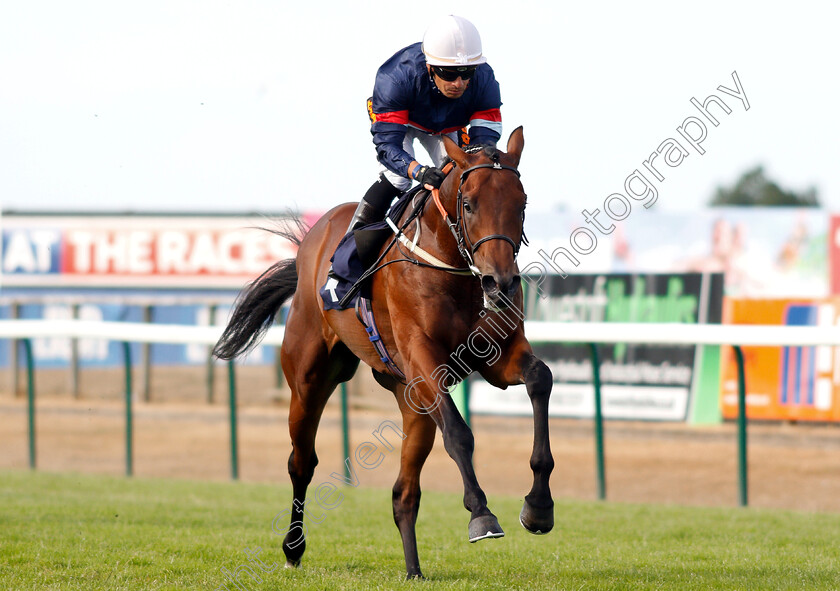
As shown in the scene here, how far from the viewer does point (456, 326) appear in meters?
4.50

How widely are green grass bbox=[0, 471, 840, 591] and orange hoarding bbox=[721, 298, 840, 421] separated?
18.8ft

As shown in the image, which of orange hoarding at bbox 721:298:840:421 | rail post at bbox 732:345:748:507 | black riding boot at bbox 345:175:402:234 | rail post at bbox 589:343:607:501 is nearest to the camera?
black riding boot at bbox 345:175:402:234

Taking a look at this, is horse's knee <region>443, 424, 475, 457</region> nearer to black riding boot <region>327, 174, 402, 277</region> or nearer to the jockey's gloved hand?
the jockey's gloved hand

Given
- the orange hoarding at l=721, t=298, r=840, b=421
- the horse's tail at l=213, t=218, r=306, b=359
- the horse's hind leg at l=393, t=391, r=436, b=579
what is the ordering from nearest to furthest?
the horse's hind leg at l=393, t=391, r=436, b=579 → the horse's tail at l=213, t=218, r=306, b=359 → the orange hoarding at l=721, t=298, r=840, b=421

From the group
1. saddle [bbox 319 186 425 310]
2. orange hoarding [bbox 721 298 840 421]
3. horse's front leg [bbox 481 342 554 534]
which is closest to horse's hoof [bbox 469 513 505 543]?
horse's front leg [bbox 481 342 554 534]

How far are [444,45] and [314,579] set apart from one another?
250cm

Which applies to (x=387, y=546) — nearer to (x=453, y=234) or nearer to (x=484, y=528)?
(x=484, y=528)

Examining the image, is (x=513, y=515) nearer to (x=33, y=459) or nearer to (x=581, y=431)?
(x=33, y=459)

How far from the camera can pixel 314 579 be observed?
4.61 meters

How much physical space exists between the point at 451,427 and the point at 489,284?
0.66 meters

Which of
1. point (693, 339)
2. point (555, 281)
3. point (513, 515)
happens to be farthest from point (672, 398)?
point (513, 515)

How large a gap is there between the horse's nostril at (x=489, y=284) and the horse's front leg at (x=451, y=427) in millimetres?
516

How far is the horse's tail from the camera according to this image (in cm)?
656

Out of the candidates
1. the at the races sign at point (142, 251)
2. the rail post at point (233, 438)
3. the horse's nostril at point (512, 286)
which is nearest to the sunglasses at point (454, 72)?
the horse's nostril at point (512, 286)
